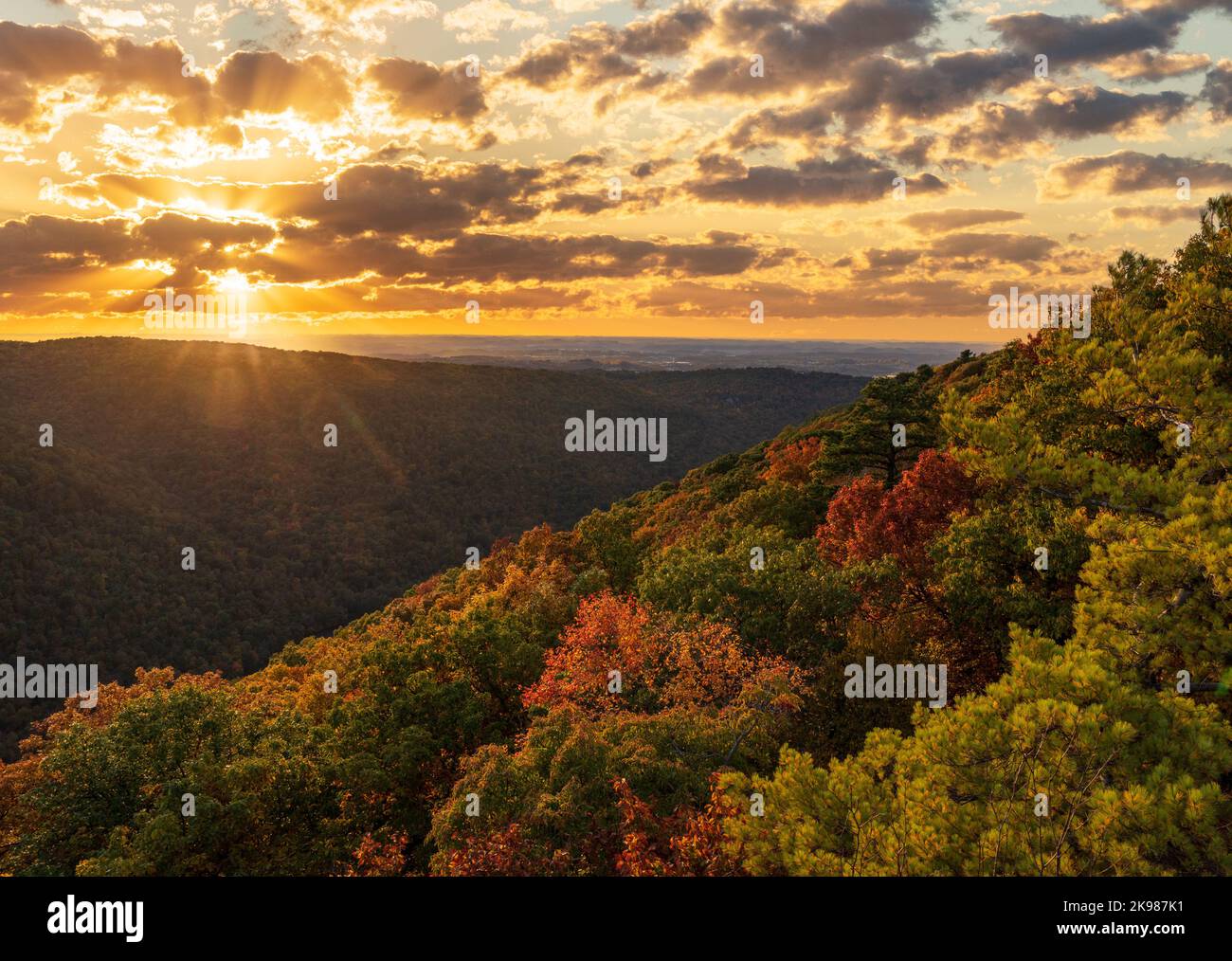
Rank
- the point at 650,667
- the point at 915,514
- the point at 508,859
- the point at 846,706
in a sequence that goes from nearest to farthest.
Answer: the point at 508,859, the point at 846,706, the point at 650,667, the point at 915,514

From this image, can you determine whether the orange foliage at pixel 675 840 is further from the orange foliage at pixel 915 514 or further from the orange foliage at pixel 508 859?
the orange foliage at pixel 915 514

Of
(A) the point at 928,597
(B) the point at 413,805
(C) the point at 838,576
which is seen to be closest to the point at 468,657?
(B) the point at 413,805

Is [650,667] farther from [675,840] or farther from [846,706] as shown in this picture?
[675,840]

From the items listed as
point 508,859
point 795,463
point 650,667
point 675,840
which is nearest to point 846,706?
point 650,667

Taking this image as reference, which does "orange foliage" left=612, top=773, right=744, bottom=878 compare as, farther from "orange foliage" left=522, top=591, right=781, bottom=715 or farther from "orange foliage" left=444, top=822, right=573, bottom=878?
"orange foliage" left=522, top=591, right=781, bottom=715

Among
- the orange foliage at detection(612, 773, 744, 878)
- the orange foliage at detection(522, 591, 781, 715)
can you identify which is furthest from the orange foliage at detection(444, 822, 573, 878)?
the orange foliage at detection(522, 591, 781, 715)

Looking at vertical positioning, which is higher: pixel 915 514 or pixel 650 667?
pixel 915 514

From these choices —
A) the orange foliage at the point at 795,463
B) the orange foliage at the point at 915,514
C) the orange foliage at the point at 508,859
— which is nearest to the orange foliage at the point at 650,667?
the orange foliage at the point at 508,859
